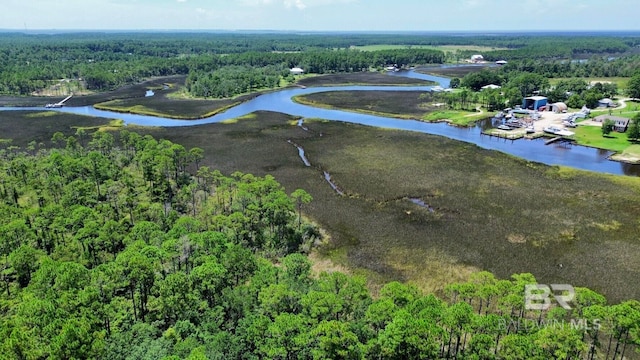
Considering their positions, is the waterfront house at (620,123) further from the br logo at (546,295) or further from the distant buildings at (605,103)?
the br logo at (546,295)

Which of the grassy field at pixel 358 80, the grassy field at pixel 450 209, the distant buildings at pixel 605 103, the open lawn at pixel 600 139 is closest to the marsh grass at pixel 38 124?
the grassy field at pixel 450 209

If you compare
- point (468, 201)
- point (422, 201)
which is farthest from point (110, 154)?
point (468, 201)

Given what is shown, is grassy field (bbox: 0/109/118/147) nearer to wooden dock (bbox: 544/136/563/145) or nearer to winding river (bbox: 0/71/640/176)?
winding river (bbox: 0/71/640/176)

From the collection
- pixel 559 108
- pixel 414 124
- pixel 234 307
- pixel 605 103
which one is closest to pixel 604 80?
pixel 605 103

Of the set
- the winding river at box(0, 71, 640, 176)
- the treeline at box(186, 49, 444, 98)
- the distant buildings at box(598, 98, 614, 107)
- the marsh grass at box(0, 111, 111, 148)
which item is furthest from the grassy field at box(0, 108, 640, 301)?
the treeline at box(186, 49, 444, 98)

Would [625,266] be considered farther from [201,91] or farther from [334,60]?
[334,60]

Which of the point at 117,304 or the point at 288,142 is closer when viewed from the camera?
the point at 117,304
